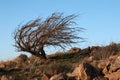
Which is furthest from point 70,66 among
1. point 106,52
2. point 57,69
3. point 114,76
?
point 114,76

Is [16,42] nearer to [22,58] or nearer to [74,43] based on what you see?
[22,58]

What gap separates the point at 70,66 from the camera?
21641 millimetres

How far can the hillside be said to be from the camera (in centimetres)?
1725

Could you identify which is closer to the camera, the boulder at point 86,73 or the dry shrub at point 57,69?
the boulder at point 86,73

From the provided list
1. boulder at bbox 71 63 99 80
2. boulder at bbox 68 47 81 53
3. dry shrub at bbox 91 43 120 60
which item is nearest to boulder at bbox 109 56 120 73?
boulder at bbox 71 63 99 80

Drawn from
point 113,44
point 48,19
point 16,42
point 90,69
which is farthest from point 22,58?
point 90,69

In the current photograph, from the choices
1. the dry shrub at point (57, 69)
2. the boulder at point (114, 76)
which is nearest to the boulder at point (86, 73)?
A: the boulder at point (114, 76)

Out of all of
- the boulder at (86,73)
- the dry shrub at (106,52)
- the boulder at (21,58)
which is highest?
the boulder at (21,58)

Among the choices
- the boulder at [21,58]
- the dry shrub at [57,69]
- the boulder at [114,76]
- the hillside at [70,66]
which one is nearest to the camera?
the boulder at [114,76]

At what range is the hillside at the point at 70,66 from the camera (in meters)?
17.2

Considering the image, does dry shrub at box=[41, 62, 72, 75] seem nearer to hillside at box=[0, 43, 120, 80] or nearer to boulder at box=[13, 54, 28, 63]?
hillside at box=[0, 43, 120, 80]

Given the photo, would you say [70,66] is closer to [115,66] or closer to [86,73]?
[86,73]

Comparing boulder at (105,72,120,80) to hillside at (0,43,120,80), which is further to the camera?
hillside at (0,43,120,80)

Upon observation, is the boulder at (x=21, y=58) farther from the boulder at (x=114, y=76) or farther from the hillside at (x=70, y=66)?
the boulder at (x=114, y=76)
